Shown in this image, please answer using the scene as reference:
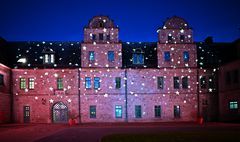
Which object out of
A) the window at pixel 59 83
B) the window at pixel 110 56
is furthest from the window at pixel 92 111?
the window at pixel 110 56

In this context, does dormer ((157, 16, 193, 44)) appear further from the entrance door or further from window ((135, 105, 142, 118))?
the entrance door

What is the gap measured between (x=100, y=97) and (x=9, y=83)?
10816 millimetres

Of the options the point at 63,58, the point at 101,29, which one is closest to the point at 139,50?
the point at 101,29

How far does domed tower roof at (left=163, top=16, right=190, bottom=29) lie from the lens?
4291 centimetres

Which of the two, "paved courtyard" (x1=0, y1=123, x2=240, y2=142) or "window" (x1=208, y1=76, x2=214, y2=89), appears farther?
"window" (x1=208, y1=76, x2=214, y2=89)

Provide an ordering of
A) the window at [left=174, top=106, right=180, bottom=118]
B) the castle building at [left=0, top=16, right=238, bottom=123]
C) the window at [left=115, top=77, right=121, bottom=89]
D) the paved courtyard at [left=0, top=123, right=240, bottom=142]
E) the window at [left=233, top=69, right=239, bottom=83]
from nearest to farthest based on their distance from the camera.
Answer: the paved courtyard at [left=0, top=123, right=240, bottom=142]
the window at [left=233, top=69, right=239, bottom=83]
the castle building at [left=0, top=16, right=238, bottom=123]
the window at [left=115, top=77, right=121, bottom=89]
the window at [left=174, top=106, right=180, bottom=118]

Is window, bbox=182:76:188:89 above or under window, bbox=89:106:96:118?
above

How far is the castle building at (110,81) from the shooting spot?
41375 millimetres

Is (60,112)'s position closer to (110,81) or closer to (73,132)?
(110,81)

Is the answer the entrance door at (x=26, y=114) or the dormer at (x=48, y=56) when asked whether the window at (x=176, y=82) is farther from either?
the entrance door at (x=26, y=114)

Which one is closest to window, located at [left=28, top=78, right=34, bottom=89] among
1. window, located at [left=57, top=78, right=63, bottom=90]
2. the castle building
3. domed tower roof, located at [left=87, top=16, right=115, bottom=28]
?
the castle building

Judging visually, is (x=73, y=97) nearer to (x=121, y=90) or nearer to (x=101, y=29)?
(x=121, y=90)

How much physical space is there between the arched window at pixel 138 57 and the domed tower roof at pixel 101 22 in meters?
4.39

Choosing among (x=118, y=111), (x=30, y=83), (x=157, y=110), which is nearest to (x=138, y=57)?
(x=157, y=110)
